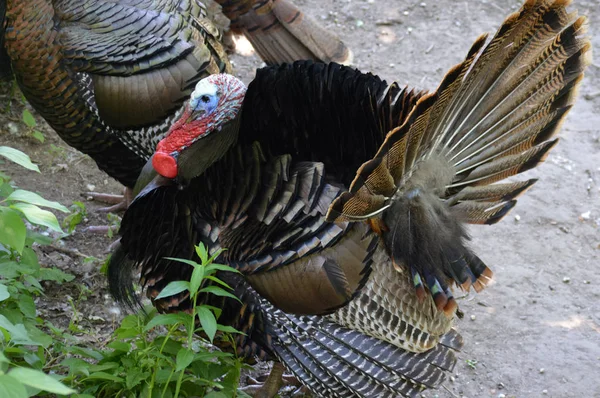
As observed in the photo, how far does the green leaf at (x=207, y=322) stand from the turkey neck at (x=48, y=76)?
5.53 ft

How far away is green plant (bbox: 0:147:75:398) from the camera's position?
5.44 ft

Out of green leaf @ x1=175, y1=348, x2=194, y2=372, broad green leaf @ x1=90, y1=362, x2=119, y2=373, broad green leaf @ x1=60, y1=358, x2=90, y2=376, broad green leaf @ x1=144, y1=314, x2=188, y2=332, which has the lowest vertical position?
broad green leaf @ x1=90, y1=362, x2=119, y2=373

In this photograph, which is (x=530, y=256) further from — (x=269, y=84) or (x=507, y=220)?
(x=269, y=84)

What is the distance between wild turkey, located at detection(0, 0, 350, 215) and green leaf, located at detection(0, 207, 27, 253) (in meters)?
1.57

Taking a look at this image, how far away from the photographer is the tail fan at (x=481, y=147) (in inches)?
111

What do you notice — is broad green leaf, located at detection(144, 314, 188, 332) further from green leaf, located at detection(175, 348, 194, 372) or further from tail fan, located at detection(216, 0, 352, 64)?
tail fan, located at detection(216, 0, 352, 64)

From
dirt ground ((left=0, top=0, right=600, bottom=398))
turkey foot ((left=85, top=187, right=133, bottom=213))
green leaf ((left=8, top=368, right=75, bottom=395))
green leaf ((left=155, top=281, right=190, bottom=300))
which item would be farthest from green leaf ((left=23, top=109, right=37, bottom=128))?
green leaf ((left=8, top=368, right=75, bottom=395))

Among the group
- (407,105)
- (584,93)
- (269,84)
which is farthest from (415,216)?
(584,93)

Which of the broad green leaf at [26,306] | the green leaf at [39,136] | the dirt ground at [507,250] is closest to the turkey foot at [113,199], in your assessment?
the dirt ground at [507,250]

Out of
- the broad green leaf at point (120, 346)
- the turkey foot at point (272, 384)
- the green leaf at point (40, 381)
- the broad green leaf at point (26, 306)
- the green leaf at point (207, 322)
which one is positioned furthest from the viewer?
the turkey foot at point (272, 384)

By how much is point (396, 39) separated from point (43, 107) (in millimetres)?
3541

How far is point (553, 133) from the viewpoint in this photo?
2998 mm

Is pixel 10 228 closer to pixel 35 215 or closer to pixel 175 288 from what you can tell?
pixel 35 215

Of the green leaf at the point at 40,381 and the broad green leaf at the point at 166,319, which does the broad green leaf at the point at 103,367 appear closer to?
the broad green leaf at the point at 166,319
